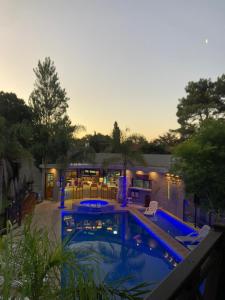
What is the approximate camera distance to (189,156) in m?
9.59

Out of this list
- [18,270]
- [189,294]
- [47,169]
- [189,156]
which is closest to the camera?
[189,294]

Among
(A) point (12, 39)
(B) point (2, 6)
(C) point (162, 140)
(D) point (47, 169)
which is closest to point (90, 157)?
(D) point (47, 169)

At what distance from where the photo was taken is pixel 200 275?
4.18ft

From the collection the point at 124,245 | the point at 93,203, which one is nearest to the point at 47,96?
the point at 93,203

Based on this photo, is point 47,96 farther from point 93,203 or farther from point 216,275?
point 216,275

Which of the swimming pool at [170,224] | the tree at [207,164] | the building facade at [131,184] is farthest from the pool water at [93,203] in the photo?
the tree at [207,164]

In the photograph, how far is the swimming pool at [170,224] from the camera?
12142mm

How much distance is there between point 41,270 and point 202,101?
22347 millimetres

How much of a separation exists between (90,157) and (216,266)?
15.7 metres

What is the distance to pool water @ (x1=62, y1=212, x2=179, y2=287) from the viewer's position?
27.5ft

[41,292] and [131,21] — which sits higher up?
[131,21]

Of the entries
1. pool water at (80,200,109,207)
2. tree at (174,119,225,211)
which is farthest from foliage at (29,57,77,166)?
tree at (174,119,225,211)

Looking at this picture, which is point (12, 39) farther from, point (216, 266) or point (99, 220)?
point (216, 266)

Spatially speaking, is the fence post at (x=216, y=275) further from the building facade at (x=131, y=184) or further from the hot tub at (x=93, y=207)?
the hot tub at (x=93, y=207)
